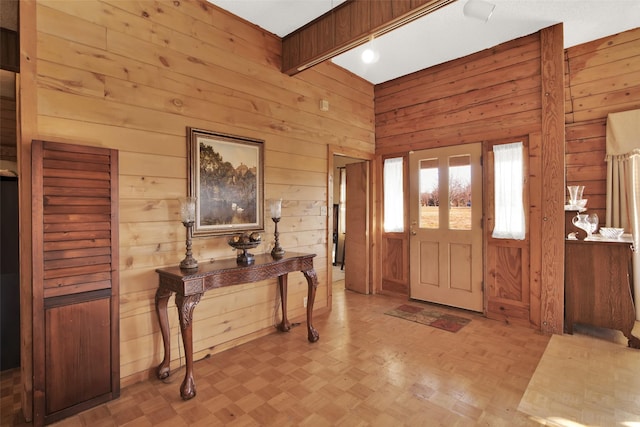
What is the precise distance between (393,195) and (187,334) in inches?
128

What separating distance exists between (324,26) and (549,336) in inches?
146

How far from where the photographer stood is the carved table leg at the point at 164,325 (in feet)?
7.71

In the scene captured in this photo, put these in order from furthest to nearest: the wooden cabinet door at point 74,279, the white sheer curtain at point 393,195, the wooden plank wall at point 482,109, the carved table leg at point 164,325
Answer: the white sheer curtain at point 393,195, the wooden plank wall at point 482,109, the carved table leg at point 164,325, the wooden cabinet door at point 74,279

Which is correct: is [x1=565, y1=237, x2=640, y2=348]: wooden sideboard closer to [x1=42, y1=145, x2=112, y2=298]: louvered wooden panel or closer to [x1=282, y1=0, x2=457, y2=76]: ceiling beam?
[x1=282, y1=0, x2=457, y2=76]: ceiling beam

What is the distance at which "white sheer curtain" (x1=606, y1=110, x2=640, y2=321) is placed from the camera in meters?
3.19

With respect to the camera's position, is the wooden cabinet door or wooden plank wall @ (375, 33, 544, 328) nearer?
the wooden cabinet door

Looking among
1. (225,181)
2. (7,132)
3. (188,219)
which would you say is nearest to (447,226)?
(225,181)

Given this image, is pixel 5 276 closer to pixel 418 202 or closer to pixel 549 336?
pixel 418 202

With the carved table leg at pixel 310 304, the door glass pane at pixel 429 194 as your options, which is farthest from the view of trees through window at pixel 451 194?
the carved table leg at pixel 310 304

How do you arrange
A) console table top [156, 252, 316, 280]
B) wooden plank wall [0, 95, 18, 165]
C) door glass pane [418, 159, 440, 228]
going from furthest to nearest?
door glass pane [418, 159, 440, 228] → wooden plank wall [0, 95, 18, 165] → console table top [156, 252, 316, 280]

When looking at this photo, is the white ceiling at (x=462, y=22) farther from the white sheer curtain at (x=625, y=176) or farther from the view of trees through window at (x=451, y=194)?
the view of trees through window at (x=451, y=194)

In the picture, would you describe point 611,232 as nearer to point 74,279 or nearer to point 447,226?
point 447,226

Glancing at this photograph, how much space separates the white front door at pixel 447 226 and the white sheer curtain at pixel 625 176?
48.8 inches

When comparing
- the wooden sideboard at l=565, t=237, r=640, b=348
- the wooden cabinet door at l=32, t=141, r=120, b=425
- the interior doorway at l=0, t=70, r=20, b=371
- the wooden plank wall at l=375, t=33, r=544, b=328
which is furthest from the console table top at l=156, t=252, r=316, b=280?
the wooden sideboard at l=565, t=237, r=640, b=348
